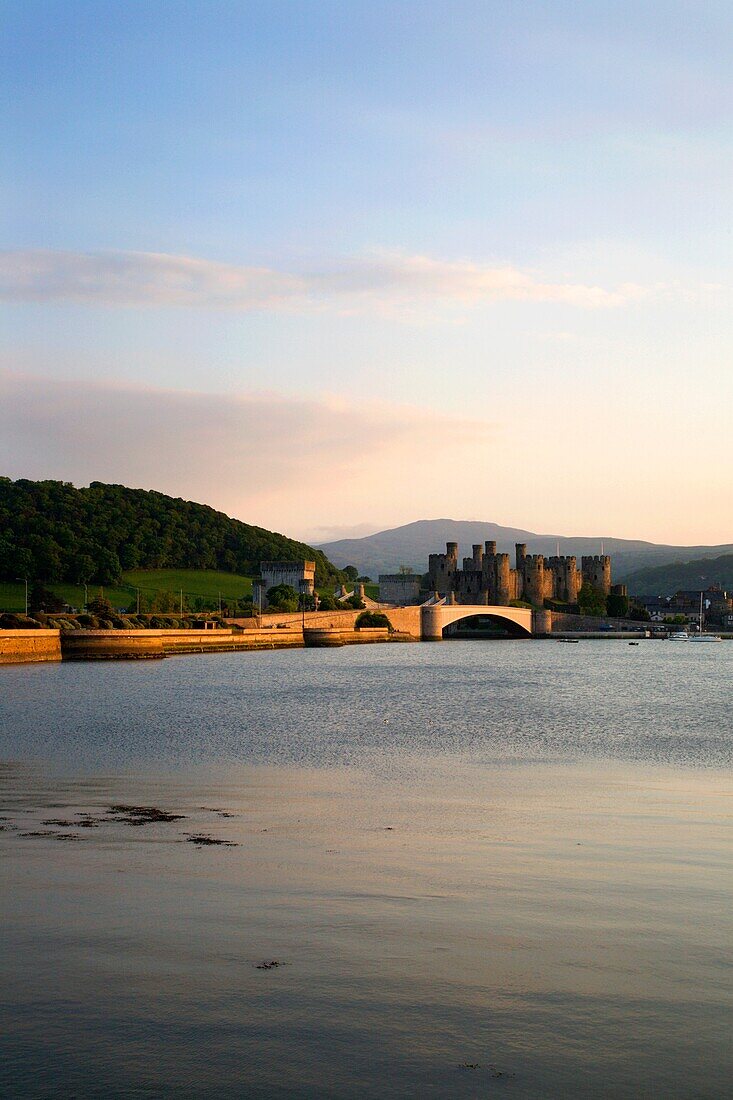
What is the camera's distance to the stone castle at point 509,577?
502 feet

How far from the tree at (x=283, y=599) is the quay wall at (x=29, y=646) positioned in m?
50.0

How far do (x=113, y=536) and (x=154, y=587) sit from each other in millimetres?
8994

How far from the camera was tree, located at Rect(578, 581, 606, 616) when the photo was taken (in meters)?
156

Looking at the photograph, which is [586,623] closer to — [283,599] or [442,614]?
[442,614]

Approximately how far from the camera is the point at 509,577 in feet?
505

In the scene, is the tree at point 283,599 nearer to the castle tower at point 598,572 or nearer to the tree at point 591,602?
the tree at point 591,602

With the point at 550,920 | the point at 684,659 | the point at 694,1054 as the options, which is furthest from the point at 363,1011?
the point at 684,659

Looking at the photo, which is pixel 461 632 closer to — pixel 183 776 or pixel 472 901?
pixel 183 776

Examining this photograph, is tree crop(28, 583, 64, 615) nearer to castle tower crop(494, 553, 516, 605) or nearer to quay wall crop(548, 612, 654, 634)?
castle tower crop(494, 553, 516, 605)

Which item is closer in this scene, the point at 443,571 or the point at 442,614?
the point at 442,614

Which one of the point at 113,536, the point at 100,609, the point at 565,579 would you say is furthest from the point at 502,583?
the point at 100,609

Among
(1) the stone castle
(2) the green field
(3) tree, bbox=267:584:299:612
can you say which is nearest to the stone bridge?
(3) tree, bbox=267:584:299:612

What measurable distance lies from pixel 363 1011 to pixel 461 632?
13694cm

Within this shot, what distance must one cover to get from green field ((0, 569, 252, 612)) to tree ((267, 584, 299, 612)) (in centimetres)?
625
